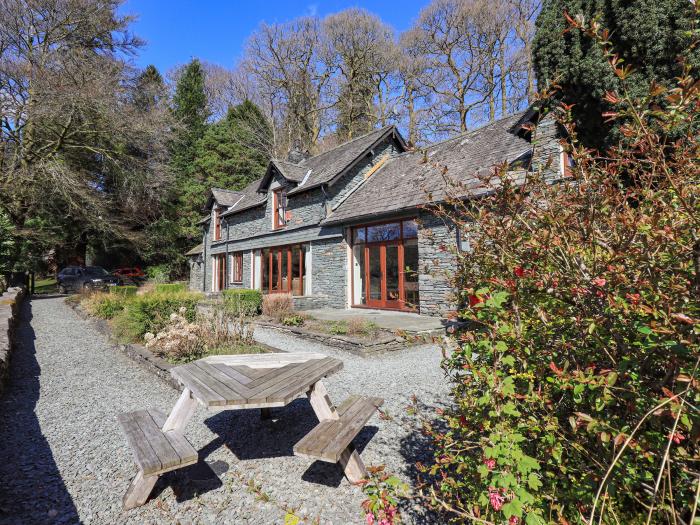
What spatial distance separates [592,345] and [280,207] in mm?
16244

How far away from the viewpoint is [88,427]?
414cm

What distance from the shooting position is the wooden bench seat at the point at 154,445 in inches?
97.8

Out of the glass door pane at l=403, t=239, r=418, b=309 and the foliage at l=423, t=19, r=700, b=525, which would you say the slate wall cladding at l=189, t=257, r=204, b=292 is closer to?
the glass door pane at l=403, t=239, r=418, b=309

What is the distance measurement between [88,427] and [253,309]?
25.6ft

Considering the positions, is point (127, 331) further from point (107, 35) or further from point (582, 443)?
point (107, 35)

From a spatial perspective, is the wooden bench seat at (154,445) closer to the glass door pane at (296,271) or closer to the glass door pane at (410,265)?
the glass door pane at (410,265)

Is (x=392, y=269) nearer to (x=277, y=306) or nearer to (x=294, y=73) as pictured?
(x=277, y=306)

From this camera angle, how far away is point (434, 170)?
12.7 meters

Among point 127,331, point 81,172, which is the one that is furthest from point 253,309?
point 81,172

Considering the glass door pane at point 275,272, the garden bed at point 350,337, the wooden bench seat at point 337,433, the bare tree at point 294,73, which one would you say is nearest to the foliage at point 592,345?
the wooden bench seat at point 337,433

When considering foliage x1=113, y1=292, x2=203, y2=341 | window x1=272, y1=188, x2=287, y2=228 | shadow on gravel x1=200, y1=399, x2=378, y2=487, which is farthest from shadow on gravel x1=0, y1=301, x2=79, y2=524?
window x1=272, y1=188, x2=287, y2=228

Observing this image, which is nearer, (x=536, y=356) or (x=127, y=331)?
(x=536, y=356)

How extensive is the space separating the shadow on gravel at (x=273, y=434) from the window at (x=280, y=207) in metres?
12.8

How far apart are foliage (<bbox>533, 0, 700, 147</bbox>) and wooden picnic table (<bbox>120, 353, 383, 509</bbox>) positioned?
5994mm
